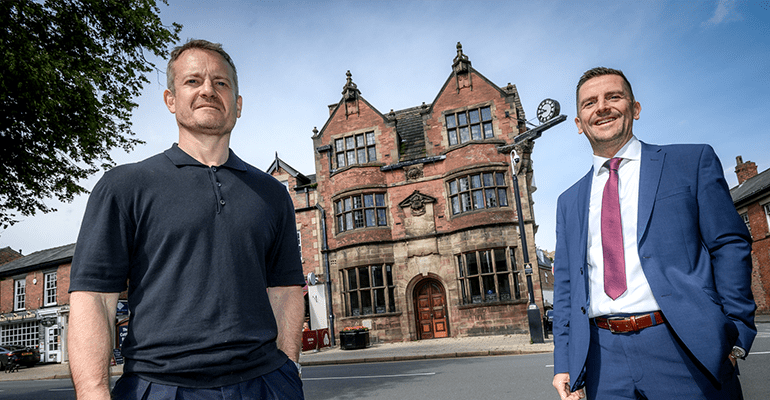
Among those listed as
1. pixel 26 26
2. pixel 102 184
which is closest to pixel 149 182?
pixel 102 184

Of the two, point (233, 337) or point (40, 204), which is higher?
point (40, 204)

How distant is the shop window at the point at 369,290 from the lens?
71.1 ft

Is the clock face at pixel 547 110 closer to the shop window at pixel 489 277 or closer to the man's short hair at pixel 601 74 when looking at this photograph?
the shop window at pixel 489 277

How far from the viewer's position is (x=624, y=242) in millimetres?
2410

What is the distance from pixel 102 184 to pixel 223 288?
54 cm

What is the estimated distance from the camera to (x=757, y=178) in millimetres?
31062

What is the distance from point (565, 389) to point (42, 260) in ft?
116

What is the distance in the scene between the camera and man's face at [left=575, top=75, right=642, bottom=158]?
8.32 ft

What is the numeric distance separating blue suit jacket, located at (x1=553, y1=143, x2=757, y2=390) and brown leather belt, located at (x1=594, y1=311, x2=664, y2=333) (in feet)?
0.27

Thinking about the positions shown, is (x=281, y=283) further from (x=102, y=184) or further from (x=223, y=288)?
(x=102, y=184)

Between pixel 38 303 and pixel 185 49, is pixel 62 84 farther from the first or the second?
pixel 38 303

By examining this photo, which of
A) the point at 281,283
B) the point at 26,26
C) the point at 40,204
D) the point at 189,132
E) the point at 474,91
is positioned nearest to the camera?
the point at 189,132

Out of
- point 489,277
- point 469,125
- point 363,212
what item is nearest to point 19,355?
point 363,212

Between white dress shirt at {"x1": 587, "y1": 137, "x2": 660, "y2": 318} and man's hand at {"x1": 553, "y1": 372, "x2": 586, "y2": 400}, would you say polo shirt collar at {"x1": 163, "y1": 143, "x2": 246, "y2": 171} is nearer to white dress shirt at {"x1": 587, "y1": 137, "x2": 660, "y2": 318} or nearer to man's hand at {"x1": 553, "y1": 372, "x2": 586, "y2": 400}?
white dress shirt at {"x1": 587, "y1": 137, "x2": 660, "y2": 318}
